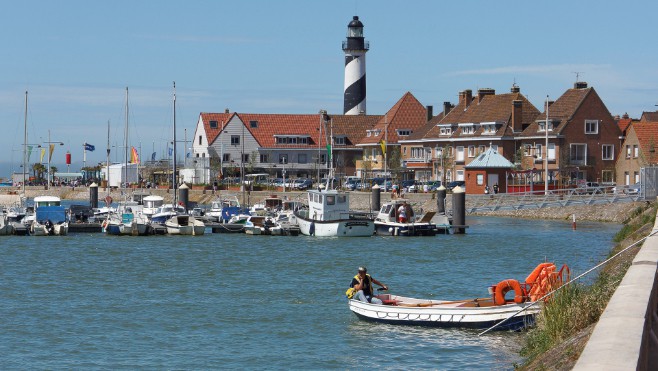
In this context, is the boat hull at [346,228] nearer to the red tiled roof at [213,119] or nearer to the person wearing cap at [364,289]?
the person wearing cap at [364,289]

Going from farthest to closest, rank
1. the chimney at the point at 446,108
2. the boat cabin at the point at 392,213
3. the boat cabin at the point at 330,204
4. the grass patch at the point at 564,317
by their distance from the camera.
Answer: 1. the chimney at the point at 446,108
2. the boat cabin at the point at 392,213
3. the boat cabin at the point at 330,204
4. the grass patch at the point at 564,317

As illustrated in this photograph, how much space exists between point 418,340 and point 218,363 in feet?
17.8

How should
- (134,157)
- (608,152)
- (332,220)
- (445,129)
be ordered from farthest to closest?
(134,157)
(445,129)
(608,152)
(332,220)

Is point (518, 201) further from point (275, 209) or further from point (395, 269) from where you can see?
point (395, 269)

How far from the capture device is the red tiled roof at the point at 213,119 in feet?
429

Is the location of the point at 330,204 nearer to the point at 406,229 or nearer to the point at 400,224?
the point at 400,224

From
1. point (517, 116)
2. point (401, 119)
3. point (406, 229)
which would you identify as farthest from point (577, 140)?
point (406, 229)

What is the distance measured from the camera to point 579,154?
102 m

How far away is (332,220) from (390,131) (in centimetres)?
6004

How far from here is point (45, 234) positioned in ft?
223

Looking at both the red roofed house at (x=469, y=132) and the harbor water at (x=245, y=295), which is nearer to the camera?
the harbor water at (x=245, y=295)

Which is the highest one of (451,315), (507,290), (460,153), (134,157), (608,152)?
(134,157)

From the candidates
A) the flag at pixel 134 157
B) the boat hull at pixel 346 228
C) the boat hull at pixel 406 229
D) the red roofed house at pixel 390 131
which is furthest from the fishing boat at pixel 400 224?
the flag at pixel 134 157

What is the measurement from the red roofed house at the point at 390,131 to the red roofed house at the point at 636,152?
95.9 ft
